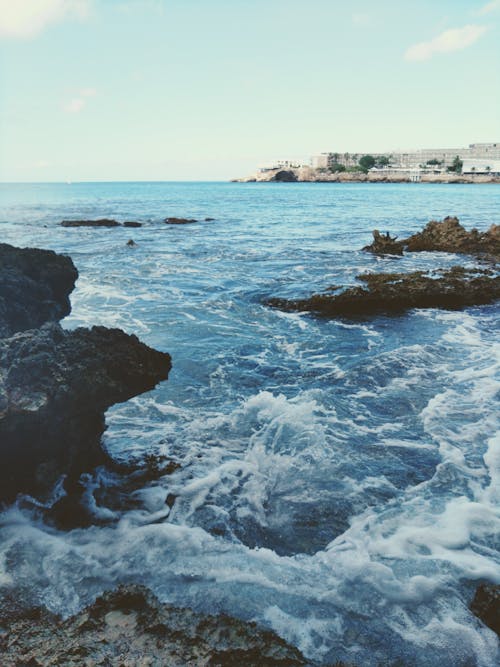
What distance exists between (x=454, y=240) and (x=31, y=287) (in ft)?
70.3

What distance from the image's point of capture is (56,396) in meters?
4.85

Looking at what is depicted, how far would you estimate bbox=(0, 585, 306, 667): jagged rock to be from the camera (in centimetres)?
319

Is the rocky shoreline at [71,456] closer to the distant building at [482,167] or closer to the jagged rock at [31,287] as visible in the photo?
the jagged rock at [31,287]

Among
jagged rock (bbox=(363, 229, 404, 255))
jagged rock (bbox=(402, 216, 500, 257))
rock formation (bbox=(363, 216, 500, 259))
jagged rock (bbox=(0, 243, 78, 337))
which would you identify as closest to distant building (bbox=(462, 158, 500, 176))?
jagged rock (bbox=(402, 216, 500, 257))

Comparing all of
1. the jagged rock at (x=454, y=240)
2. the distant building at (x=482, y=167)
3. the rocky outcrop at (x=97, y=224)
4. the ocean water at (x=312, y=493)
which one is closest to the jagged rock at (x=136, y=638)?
the ocean water at (x=312, y=493)

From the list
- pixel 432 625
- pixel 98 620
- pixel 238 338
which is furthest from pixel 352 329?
pixel 98 620

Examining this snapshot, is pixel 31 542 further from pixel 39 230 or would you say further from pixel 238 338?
pixel 39 230

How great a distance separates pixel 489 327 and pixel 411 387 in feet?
17.0

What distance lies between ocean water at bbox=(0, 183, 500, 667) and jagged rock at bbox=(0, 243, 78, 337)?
218 cm

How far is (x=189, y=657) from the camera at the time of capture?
3236 millimetres

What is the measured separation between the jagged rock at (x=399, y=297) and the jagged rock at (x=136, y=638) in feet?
34.8

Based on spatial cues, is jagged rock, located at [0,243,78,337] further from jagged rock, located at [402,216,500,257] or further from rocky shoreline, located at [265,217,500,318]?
jagged rock, located at [402,216,500,257]

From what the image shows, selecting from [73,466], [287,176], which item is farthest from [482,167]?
[73,466]

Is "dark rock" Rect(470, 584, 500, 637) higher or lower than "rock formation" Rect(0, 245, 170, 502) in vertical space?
lower
